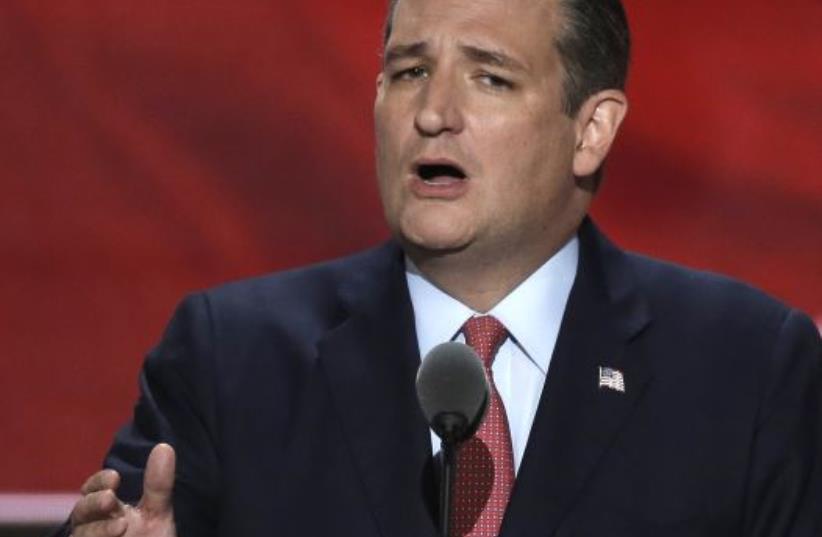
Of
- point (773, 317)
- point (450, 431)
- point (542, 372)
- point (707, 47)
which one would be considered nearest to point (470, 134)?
point (542, 372)

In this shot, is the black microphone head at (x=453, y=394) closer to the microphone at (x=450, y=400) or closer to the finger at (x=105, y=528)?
the microphone at (x=450, y=400)

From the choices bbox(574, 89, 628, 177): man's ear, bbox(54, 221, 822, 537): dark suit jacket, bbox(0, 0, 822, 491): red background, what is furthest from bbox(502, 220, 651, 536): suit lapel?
bbox(0, 0, 822, 491): red background

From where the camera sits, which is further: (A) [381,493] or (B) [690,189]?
(B) [690,189]

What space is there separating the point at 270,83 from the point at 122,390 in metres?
0.48

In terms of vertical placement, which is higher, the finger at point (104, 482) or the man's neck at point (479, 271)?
the man's neck at point (479, 271)

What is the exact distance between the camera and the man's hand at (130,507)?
1.87m

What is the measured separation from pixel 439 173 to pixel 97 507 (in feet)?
1.84

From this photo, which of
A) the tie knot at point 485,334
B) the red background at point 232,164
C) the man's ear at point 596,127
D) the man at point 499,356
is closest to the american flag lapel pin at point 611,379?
the man at point 499,356

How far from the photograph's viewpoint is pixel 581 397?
214cm

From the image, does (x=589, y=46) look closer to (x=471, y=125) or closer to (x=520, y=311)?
(x=471, y=125)

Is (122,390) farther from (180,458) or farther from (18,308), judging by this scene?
(180,458)

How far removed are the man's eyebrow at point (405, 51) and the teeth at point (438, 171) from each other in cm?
13

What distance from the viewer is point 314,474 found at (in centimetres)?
211

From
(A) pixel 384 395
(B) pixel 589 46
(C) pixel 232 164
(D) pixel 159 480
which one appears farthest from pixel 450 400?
(C) pixel 232 164
